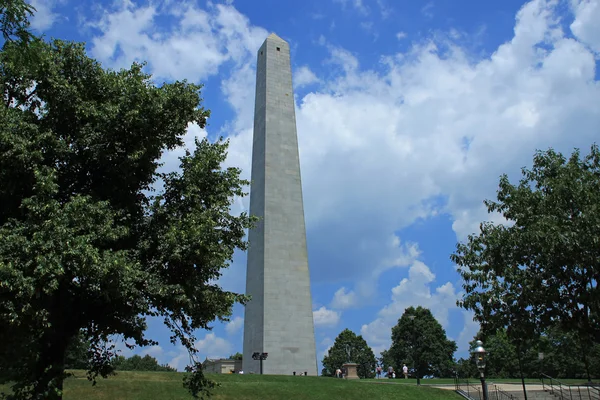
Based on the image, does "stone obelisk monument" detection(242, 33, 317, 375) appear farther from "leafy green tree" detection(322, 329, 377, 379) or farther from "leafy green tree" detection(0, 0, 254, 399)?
"leafy green tree" detection(322, 329, 377, 379)

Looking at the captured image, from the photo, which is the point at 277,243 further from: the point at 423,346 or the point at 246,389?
the point at 423,346

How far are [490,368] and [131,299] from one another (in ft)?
244

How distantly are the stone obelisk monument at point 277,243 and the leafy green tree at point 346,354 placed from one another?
52.1 meters

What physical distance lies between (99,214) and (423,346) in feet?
229

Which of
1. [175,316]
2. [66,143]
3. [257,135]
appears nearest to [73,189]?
[66,143]

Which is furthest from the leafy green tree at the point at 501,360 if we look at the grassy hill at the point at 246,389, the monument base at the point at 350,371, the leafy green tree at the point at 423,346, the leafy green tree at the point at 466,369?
the grassy hill at the point at 246,389

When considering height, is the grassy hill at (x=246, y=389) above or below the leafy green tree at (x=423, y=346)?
below

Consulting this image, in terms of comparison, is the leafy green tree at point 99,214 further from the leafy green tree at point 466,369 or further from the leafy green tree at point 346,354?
the leafy green tree at point 346,354

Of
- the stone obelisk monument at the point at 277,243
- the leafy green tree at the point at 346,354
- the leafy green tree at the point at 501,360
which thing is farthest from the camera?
the leafy green tree at the point at 346,354

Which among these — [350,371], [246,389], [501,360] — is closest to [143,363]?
[501,360]

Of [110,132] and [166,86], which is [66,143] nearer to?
[110,132]

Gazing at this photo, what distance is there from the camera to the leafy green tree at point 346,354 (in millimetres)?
84188

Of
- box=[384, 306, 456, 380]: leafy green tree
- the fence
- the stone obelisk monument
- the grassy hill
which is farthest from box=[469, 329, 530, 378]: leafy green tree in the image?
the grassy hill

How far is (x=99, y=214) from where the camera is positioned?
1279 cm
